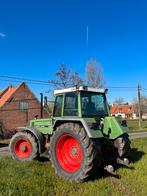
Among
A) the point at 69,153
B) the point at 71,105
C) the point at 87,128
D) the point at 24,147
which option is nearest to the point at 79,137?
the point at 87,128

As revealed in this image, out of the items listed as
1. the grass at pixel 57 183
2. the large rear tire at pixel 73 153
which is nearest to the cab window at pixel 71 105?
the large rear tire at pixel 73 153

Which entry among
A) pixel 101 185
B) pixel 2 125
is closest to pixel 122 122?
pixel 101 185

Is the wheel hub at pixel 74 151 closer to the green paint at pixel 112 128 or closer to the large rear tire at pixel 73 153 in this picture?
the large rear tire at pixel 73 153

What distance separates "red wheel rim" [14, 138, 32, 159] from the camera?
1000 centimetres

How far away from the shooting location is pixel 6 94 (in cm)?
3975

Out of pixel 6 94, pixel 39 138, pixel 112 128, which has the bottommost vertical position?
pixel 39 138

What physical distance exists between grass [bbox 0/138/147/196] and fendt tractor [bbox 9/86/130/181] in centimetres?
29

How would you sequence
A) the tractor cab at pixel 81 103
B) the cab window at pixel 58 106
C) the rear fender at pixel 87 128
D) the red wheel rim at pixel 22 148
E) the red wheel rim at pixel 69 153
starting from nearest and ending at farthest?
the rear fender at pixel 87 128
the red wheel rim at pixel 69 153
the tractor cab at pixel 81 103
the cab window at pixel 58 106
the red wheel rim at pixel 22 148

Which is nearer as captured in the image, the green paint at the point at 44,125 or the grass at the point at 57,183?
the grass at the point at 57,183

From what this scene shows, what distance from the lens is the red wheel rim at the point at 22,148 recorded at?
32.8 ft

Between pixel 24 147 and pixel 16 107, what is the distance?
29.1 m

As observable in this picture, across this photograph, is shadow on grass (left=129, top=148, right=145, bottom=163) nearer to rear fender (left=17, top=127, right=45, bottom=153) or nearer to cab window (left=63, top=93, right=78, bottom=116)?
cab window (left=63, top=93, right=78, bottom=116)

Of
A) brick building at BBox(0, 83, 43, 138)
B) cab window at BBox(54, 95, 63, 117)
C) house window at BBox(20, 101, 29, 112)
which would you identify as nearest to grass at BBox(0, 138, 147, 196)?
cab window at BBox(54, 95, 63, 117)

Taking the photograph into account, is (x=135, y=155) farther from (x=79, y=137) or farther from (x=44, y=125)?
(x=79, y=137)
